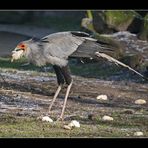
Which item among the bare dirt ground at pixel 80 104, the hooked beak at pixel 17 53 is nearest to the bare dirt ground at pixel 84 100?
the bare dirt ground at pixel 80 104

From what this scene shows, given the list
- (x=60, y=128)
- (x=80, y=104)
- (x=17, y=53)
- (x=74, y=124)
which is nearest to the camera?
(x=60, y=128)

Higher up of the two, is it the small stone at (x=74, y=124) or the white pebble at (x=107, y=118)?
the small stone at (x=74, y=124)

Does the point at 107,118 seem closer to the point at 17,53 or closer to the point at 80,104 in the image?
the point at 80,104

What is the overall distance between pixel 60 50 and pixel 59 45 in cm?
7

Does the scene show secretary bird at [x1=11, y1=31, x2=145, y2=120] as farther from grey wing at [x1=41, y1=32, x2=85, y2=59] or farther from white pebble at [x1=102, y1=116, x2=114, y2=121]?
white pebble at [x1=102, y1=116, x2=114, y2=121]

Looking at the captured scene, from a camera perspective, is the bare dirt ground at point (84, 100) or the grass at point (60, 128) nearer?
the grass at point (60, 128)

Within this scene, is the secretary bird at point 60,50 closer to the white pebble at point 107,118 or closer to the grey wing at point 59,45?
the grey wing at point 59,45

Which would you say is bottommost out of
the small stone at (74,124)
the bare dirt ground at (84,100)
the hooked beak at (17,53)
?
the bare dirt ground at (84,100)

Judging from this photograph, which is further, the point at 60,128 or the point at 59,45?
the point at 59,45

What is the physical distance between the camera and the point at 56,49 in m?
9.35

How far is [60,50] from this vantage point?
30.8ft

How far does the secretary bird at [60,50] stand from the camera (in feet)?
30.6

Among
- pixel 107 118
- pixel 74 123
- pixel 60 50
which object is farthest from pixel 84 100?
pixel 74 123

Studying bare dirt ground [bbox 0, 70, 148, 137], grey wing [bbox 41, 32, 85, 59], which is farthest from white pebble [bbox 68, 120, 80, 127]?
grey wing [bbox 41, 32, 85, 59]
